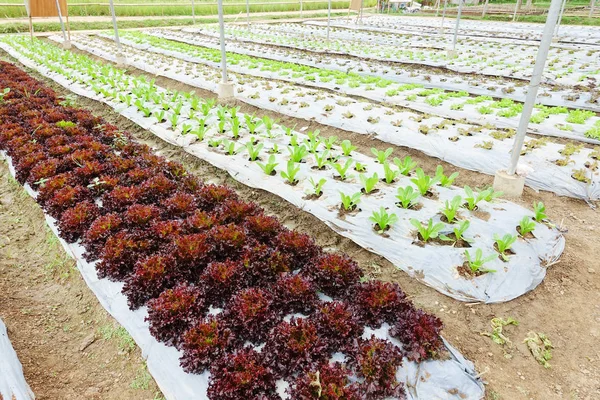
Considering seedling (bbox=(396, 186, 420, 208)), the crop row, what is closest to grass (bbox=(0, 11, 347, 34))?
the crop row

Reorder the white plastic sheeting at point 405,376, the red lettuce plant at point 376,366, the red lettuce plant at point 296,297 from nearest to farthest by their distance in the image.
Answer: the red lettuce plant at point 376,366, the white plastic sheeting at point 405,376, the red lettuce plant at point 296,297

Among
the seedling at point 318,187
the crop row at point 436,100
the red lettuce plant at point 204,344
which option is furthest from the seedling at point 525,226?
the crop row at point 436,100

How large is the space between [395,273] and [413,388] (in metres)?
1.55

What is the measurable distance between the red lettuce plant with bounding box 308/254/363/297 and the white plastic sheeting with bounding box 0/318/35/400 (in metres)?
2.39

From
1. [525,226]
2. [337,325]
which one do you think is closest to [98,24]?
[525,226]

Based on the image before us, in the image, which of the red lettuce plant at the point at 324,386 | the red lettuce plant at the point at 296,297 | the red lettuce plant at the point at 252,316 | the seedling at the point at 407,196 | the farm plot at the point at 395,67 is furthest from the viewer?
the farm plot at the point at 395,67

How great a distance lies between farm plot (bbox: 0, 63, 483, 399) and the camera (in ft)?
9.32

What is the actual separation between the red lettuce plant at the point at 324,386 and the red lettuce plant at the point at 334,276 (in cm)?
92

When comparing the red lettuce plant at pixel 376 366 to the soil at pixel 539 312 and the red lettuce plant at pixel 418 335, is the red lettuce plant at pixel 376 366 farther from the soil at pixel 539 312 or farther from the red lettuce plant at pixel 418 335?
the soil at pixel 539 312

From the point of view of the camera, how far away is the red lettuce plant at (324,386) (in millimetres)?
2600

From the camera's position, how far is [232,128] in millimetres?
7180

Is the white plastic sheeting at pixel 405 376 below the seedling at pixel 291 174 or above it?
below

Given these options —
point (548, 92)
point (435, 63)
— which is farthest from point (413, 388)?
point (435, 63)

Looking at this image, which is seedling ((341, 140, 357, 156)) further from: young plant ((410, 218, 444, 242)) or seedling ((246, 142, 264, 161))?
young plant ((410, 218, 444, 242))
